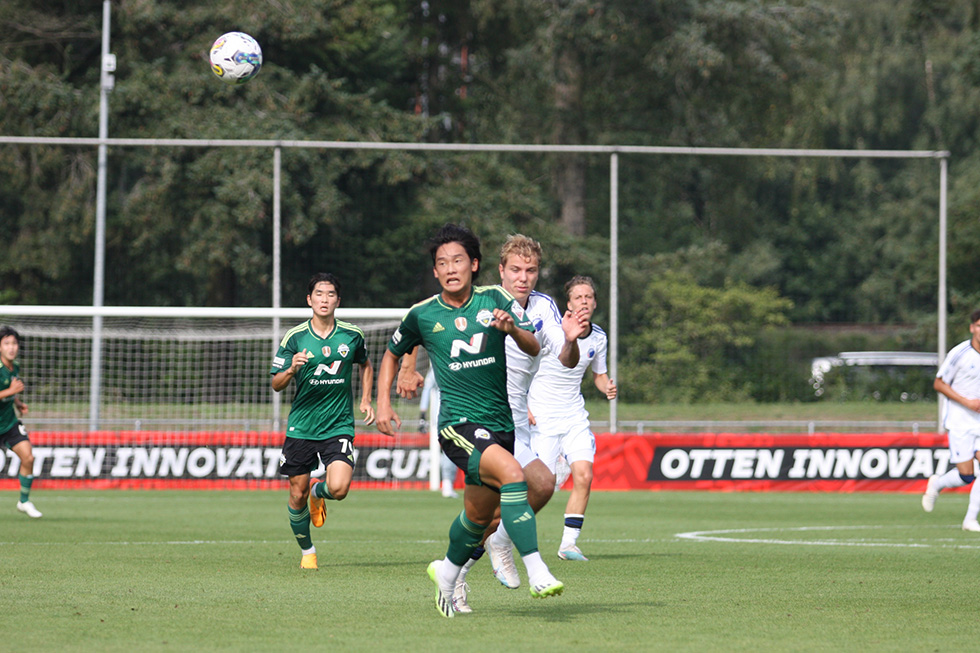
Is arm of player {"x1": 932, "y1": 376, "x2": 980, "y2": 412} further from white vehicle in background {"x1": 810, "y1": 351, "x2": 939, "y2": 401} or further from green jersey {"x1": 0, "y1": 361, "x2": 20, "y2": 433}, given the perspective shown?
green jersey {"x1": 0, "y1": 361, "x2": 20, "y2": 433}

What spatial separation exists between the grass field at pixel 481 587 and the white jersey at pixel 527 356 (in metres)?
1.25

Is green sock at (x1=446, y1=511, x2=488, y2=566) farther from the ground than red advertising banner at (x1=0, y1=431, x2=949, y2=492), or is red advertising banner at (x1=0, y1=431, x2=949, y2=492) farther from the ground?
green sock at (x1=446, y1=511, x2=488, y2=566)

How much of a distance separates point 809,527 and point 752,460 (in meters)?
6.78

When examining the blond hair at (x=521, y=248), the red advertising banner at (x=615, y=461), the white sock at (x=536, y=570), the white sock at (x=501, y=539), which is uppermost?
the blond hair at (x=521, y=248)

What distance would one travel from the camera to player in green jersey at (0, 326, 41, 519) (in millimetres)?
14102

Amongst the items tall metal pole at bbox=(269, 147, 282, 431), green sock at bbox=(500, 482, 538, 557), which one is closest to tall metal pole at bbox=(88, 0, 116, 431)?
tall metal pole at bbox=(269, 147, 282, 431)

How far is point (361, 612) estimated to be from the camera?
713cm

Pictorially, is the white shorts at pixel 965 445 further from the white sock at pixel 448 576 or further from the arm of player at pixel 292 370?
the white sock at pixel 448 576

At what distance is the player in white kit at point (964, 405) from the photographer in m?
13.4

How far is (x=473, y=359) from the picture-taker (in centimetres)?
703

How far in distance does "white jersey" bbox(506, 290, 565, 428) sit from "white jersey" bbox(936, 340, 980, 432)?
5.92 m

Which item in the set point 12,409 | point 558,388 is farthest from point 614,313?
point 558,388

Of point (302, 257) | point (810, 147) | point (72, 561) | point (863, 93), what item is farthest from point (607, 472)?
point (863, 93)

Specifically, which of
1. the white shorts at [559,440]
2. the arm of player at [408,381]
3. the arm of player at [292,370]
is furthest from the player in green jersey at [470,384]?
the white shorts at [559,440]
